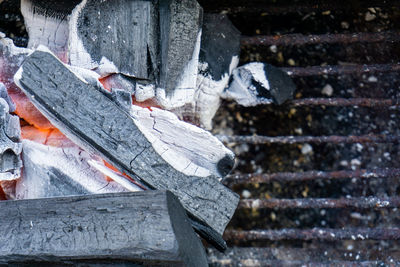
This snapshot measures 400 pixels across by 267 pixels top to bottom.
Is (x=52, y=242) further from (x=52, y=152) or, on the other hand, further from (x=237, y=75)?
(x=237, y=75)

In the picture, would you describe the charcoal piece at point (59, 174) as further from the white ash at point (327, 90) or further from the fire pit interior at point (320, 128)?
the white ash at point (327, 90)

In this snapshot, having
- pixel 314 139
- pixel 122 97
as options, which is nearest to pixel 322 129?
pixel 314 139

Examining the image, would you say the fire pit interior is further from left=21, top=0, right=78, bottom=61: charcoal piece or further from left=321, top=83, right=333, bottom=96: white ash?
left=21, top=0, right=78, bottom=61: charcoal piece

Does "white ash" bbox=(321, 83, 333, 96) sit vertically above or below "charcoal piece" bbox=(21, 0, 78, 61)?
below

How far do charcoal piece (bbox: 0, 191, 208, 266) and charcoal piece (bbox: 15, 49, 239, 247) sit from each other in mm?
116

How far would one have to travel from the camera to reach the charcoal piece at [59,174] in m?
1.34

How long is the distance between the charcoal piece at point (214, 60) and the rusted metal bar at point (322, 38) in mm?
80

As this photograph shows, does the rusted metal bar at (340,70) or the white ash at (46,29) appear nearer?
the white ash at (46,29)

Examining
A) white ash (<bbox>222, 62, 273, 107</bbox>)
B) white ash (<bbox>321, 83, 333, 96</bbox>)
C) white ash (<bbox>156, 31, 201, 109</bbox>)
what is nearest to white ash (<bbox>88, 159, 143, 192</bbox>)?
white ash (<bbox>156, 31, 201, 109</bbox>)

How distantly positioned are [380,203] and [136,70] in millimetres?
888

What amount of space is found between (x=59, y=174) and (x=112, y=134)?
0.73ft

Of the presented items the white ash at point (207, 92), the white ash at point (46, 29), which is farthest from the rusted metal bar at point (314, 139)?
the white ash at point (46, 29)

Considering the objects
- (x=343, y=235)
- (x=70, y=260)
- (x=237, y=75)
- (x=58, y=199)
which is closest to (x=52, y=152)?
(x=58, y=199)

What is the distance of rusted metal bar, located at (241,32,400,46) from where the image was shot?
1637 millimetres
